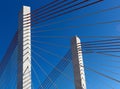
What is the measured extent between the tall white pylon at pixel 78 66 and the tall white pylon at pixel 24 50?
12.2 ft

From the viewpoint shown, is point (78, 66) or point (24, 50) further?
point (78, 66)

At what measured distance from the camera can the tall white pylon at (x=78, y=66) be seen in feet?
46.3

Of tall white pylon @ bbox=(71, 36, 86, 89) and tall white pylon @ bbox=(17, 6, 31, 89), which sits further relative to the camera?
tall white pylon @ bbox=(71, 36, 86, 89)

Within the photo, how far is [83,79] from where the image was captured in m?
14.5

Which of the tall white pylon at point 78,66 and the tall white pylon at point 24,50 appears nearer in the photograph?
the tall white pylon at point 24,50

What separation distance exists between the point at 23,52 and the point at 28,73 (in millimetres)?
843

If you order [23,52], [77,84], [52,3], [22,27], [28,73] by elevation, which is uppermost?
[52,3]

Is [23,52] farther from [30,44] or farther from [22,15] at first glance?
[22,15]

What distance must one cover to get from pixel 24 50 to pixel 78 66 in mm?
4059

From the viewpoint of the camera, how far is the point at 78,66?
14469mm

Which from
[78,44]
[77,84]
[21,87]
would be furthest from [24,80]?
[78,44]

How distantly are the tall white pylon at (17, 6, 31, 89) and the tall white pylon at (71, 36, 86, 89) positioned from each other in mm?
3715

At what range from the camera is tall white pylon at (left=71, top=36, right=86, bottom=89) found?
14117 mm

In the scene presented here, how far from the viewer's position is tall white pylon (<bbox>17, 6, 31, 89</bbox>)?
427 inches
